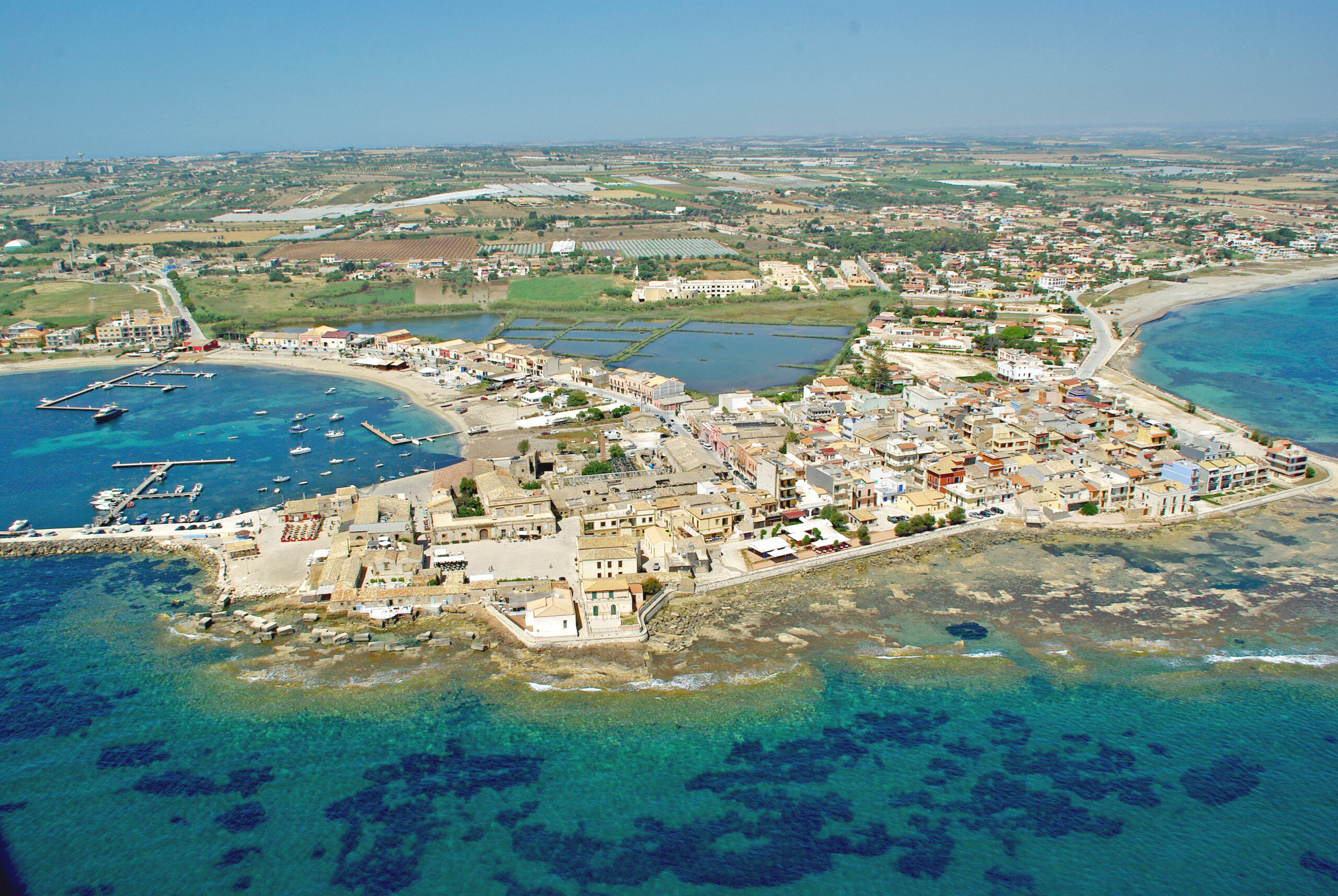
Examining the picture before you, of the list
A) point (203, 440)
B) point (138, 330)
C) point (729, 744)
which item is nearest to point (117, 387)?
point (138, 330)

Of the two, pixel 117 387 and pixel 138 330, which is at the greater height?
pixel 138 330

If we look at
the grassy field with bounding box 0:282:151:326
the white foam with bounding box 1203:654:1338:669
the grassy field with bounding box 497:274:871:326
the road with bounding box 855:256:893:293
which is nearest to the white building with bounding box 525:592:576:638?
the white foam with bounding box 1203:654:1338:669

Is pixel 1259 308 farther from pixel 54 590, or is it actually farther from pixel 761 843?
pixel 54 590

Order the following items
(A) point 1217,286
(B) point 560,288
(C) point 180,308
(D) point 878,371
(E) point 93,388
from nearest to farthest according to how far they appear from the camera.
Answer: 1. (D) point 878,371
2. (E) point 93,388
3. (C) point 180,308
4. (A) point 1217,286
5. (B) point 560,288

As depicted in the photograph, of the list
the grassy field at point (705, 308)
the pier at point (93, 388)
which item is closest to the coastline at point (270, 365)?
the pier at point (93, 388)

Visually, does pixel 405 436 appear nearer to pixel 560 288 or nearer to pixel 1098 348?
pixel 560 288

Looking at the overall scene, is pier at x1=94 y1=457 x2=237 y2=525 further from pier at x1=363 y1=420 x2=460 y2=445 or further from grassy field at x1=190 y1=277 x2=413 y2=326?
grassy field at x1=190 y1=277 x2=413 y2=326

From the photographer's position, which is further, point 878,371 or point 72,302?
point 72,302

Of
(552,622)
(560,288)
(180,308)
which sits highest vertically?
(560,288)

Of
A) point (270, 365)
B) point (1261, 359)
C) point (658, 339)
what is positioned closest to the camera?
point (1261, 359)
